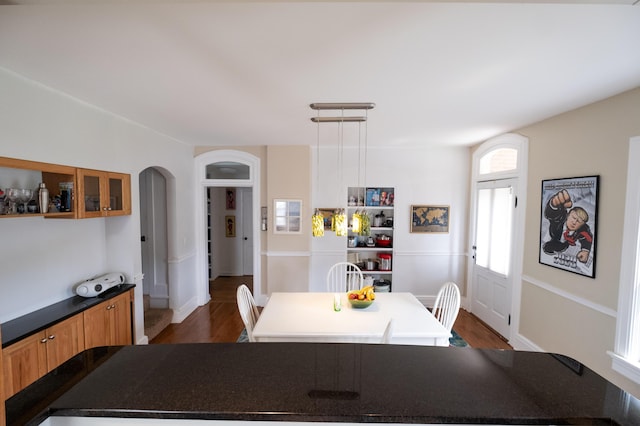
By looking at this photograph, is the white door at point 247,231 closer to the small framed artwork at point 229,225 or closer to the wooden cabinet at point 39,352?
the small framed artwork at point 229,225

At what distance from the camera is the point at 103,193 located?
2461mm

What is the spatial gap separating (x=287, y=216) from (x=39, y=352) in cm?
293

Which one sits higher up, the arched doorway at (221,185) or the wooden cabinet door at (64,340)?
the arched doorway at (221,185)

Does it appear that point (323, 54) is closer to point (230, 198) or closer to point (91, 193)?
point (91, 193)

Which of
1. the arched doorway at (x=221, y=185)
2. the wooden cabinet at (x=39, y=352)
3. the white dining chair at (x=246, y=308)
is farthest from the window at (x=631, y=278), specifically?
the wooden cabinet at (x=39, y=352)

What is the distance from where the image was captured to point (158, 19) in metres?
1.26

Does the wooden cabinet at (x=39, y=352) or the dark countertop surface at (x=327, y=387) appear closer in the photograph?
the dark countertop surface at (x=327, y=387)

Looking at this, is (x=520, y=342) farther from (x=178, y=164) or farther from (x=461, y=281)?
(x=178, y=164)

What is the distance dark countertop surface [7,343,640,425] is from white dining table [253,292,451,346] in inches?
35.4

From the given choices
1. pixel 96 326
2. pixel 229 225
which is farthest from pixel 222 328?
pixel 229 225

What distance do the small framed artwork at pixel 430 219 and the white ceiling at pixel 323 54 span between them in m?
1.92

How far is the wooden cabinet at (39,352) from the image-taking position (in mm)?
1661

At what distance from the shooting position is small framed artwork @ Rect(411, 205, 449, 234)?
4281 millimetres

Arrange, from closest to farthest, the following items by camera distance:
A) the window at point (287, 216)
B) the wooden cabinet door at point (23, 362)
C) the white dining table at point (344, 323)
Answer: the wooden cabinet door at point (23, 362), the white dining table at point (344, 323), the window at point (287, 216)
